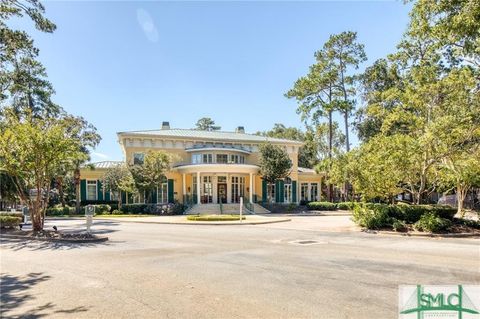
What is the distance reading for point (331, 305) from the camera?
596cm

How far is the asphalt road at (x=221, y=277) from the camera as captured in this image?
5852 mm

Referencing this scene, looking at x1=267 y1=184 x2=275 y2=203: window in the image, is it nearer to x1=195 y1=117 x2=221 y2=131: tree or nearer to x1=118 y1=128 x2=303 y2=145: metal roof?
x1=118 y1=128 x2=303 y2=145: metal roof

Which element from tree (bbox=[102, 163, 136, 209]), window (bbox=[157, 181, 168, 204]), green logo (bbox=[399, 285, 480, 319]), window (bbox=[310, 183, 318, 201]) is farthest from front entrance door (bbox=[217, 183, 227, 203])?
green logo (bbox=[399, 285, 480, 319])

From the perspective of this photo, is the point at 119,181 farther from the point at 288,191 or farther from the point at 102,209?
the point at 288,191

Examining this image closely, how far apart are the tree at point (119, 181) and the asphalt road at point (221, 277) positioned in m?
20.1

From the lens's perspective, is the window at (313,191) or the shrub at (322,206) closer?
the shrub at (322,206)

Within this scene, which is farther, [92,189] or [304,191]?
[304,191]

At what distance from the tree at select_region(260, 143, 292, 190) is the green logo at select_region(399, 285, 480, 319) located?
3512 centimetres

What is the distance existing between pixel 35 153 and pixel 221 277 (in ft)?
36.1

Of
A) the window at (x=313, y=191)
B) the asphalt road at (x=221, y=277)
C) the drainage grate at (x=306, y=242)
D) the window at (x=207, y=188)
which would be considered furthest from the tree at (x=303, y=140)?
the asphalt road at (x=221, y=277)

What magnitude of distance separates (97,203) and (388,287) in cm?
3471

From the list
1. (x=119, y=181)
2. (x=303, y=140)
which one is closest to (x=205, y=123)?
(x=303, y=140)

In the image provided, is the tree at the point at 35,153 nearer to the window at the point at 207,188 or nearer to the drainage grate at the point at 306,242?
the drainage grate at the point at 306,242

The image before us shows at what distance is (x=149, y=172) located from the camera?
33.8 m
